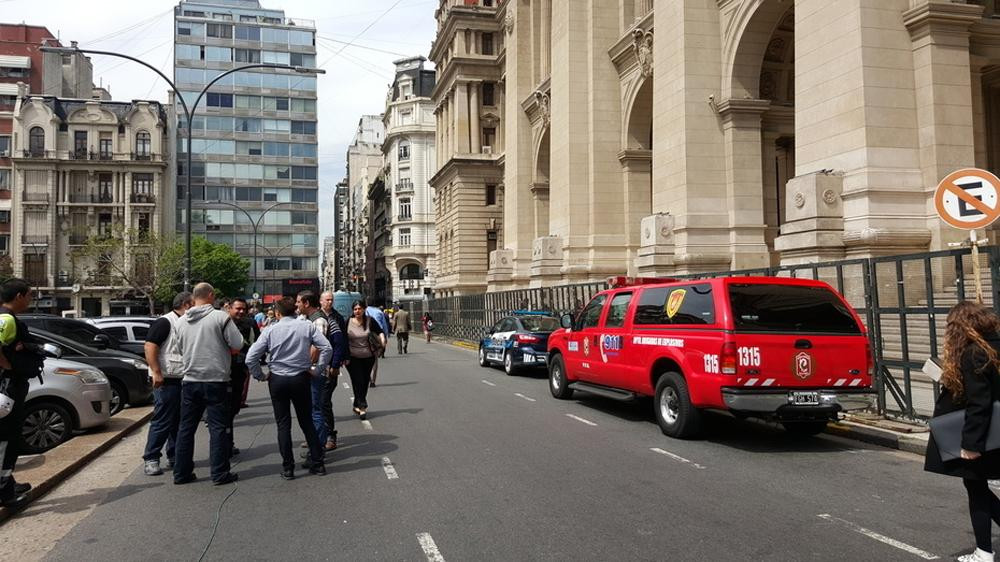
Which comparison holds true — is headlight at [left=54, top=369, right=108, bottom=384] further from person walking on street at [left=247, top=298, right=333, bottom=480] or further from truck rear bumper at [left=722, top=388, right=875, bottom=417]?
truck rear bumper at [left=722, top=388, right=875, bottom=417]

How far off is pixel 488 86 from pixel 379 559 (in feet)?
176

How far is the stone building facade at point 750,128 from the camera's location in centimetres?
1452

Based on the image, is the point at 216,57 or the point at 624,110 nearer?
the point at 624,110

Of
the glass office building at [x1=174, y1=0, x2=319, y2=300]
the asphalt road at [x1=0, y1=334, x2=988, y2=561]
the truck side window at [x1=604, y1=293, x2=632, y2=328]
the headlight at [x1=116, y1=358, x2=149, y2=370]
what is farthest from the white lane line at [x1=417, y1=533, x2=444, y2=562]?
the glass office building at [x1=174, y1=0, x2=319, y2=300]

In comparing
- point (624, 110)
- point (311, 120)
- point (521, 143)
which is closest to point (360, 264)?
point (311, 120)

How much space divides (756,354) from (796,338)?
579 millimetres

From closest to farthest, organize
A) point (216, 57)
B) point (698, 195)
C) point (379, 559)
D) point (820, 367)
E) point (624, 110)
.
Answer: point (379, 559) → point (820, 367) → point (698, 195) → point (624, 110) → point (216, 57)

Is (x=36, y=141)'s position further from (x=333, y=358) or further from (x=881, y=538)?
(x=881, y=538)

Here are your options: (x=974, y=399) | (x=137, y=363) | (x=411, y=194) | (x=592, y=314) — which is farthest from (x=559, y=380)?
(x=411, y=194)

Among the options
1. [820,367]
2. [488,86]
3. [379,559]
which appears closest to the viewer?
[379,559]

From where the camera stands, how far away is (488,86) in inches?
2173

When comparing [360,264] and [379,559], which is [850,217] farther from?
[360,264]

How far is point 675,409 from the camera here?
9125 millimetres

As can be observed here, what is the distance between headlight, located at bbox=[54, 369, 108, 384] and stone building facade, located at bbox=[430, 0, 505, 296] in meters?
43.2
